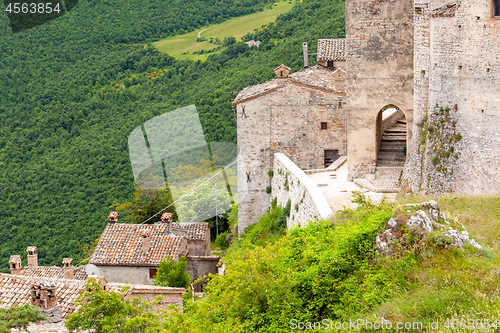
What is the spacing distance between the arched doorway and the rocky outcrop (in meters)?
8.89

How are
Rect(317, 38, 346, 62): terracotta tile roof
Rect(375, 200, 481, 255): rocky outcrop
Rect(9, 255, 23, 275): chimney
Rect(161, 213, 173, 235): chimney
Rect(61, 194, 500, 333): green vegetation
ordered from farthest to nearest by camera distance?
1. Rect(317, 38, 346, 62): terracotta tile roof
2. Rect(161, 213, 173, 235): chimney
3. Rect(9, 255, 23, 275): chimney
4. Rect(375, 200, 481, 255): rocky outcrop
5. Rect(61, 194, 500, 333): green vegetation

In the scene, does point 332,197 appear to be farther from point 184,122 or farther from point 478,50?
point 184,122

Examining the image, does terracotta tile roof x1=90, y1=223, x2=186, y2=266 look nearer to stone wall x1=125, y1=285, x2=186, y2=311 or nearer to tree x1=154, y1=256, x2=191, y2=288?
tree x1=154, y1=256, x2=191, y2=288

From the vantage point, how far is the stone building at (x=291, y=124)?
66.5ft

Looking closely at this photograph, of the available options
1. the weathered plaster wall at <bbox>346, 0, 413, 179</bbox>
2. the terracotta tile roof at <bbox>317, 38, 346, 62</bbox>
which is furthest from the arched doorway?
the terracotta tile roof at <bbox>317, 38, 346, 62</bbox>

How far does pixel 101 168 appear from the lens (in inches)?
1480

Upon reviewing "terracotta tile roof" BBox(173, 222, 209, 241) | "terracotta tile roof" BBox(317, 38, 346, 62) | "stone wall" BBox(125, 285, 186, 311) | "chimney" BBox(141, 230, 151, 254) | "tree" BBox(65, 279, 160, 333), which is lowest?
"terracotta tile roof" BBox(173, 222, 209, 241)

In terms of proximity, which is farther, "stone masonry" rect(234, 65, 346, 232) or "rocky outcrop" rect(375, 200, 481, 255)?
"stone masonry" rect(234, 65, 346, 232)

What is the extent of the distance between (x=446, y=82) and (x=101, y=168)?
2745 centimetres

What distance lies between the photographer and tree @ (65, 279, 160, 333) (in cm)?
1099

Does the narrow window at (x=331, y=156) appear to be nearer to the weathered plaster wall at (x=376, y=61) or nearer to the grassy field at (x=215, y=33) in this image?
the weathered plaster wall at (x=376, y=61)

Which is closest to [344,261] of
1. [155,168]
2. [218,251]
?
[218,251]

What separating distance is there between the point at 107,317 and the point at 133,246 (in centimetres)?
1112

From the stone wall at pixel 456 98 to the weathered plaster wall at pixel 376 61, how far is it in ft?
5.38
